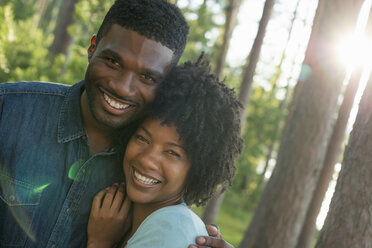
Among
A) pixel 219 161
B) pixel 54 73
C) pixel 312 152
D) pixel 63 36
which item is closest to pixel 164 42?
pixel 219 161

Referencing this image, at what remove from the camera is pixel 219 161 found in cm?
273

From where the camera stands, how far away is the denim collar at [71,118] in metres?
2.64

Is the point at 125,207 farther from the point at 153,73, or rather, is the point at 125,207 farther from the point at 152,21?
the point at 152,21

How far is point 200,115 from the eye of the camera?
2594 millimetres

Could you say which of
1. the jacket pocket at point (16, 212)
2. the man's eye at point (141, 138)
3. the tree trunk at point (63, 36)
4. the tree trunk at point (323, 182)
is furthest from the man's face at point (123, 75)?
the tree trunk at point (63, 36)

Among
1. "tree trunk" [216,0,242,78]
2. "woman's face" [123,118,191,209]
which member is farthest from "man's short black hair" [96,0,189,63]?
"tree trunk" [216,0,242,78]

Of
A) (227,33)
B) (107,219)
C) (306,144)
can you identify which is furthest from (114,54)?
(227,33)

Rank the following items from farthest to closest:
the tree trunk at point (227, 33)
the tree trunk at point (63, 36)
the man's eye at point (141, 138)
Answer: the tree trunk at point (63, 36) < the tree trunk at point (227, 33) < the man's eye at point (141, 138)

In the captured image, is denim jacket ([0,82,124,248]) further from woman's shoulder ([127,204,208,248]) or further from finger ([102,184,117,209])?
woman's shoulder ([127,204,208,248])

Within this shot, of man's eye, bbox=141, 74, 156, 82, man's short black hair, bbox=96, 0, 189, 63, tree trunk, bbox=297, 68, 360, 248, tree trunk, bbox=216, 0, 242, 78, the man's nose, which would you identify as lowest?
tree trunk, bbox=297, 68, 360, 248

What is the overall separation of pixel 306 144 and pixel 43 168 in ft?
17.0

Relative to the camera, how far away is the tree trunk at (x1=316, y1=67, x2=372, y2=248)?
2.86 m

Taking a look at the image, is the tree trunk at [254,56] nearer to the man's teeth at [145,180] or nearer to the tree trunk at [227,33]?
the tree trunk at [227,33]

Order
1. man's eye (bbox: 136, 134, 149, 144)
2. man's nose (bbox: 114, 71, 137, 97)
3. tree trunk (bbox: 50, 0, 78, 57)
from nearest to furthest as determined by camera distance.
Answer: man's nose (bbox: 114, 71, 137, 97), man's eye (bbox: 136, 134, 149, 144), tree trunk (bbox: 50, 0, 78, 57)
